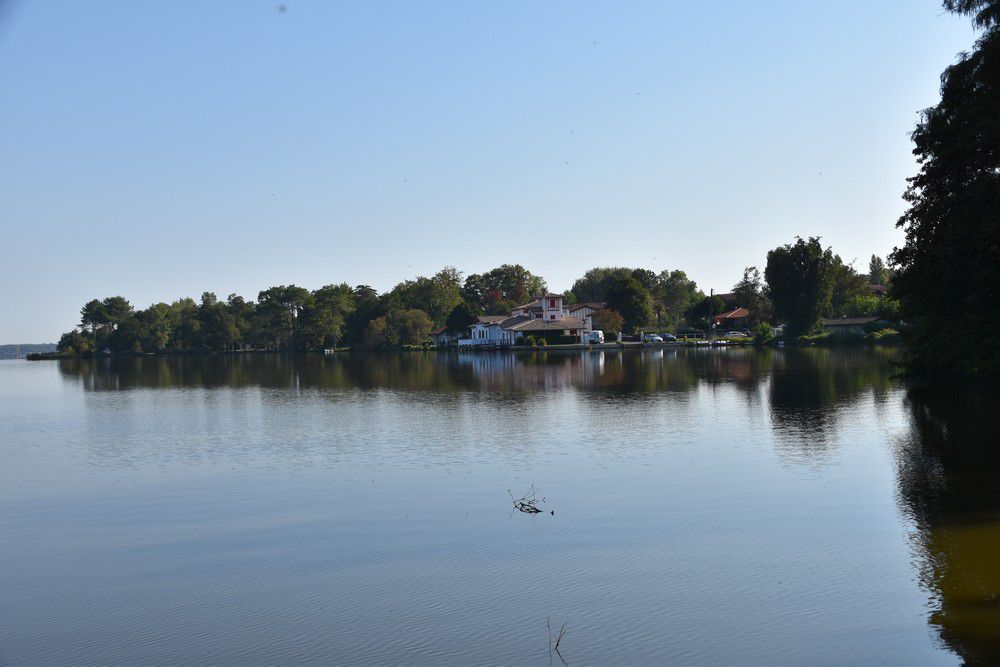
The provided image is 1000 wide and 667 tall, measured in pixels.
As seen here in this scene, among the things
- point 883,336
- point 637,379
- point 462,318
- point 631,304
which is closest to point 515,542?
point 637,379

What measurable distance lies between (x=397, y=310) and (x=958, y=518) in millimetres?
124632

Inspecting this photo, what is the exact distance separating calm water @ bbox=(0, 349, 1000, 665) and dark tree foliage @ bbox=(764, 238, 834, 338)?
69290 millimetres

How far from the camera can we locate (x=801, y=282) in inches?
3807

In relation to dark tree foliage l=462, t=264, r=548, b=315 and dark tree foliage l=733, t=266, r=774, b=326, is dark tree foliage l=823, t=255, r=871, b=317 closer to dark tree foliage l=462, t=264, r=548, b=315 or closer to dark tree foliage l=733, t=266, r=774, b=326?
dark tree foliage l=733, t=266, r=774, b=326

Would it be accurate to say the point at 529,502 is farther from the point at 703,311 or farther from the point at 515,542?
the point at 703,311

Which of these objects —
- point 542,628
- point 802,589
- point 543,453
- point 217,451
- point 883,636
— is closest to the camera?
point 883,636

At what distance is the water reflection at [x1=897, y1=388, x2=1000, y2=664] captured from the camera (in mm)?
9648

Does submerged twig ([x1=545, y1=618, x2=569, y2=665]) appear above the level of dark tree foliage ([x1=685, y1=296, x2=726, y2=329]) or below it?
below

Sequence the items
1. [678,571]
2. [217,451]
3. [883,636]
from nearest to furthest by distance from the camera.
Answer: [883,636] → [678,571] → [217,451]

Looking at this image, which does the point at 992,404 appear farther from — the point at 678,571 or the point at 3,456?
the point at 3,456

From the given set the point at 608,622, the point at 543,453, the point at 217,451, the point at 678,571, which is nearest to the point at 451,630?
the point at 608,622

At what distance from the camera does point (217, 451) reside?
25.5 meters

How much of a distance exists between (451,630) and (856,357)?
61.8m

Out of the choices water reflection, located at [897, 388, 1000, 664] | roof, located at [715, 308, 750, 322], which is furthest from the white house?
water reflection, located at [897, 388, 1000, 664]
